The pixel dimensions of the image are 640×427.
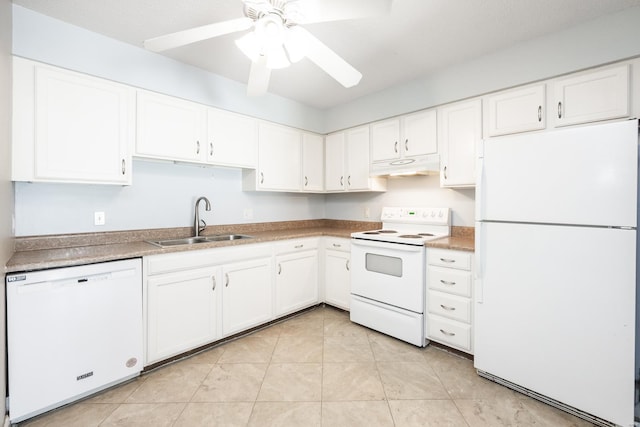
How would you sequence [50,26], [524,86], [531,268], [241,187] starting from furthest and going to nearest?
[241,187]
[524,86]
[50,26]
[531,268]

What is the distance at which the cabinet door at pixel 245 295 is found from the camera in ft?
8.02

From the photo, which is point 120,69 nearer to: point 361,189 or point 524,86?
point 361,189

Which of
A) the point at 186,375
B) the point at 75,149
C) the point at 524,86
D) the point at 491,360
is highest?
the point at 524,86

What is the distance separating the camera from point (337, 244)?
3145mm

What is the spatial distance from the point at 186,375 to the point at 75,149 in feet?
5.77

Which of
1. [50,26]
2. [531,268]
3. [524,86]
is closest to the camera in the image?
[531,268]

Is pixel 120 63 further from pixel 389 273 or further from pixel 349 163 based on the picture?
pixel 389 273

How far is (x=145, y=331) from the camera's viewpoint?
6.56ft

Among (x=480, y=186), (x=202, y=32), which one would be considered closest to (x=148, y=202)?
(x=202, y=32)

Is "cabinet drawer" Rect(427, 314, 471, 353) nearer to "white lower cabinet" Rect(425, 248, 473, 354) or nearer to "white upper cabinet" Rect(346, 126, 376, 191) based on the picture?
"white lower cabinet" Rect(425, 248, 473, 354)

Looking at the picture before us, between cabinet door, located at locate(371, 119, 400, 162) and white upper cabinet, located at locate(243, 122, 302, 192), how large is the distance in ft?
2.99

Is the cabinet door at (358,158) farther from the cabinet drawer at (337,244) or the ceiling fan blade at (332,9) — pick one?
the ceiling fan blade at (332,9)

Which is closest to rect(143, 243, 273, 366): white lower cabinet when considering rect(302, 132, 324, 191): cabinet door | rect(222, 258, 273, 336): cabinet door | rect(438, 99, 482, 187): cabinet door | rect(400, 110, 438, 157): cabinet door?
rect(222, 258, 273, 336): cabinet door

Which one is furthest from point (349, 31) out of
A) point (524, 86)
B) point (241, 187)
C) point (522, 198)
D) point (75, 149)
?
point (75, 149)
